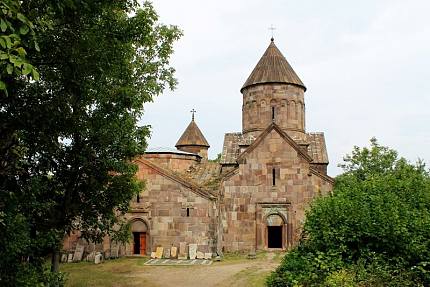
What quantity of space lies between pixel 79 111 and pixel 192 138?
24108 mm

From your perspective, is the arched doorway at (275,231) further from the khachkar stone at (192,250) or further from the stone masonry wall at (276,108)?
the stone masonry wall at (276,108)

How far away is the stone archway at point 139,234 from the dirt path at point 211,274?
3072 millimetres

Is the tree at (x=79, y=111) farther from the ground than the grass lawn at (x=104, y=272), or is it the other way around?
the tree at (x=79, y=111)

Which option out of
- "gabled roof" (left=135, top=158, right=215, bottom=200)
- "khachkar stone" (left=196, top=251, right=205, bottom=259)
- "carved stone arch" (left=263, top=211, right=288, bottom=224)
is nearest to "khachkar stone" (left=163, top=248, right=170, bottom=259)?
"khachkar stone" (left=196, top=251, right=205, bottom=259)

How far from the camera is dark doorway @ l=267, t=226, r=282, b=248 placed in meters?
20.4

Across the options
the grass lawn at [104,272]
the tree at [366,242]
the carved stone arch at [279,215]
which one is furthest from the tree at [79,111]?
the carved stone arch at [279,215]

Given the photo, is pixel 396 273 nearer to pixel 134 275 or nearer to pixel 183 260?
pixel 134 275

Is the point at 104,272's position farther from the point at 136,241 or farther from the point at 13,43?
the point at 13,43

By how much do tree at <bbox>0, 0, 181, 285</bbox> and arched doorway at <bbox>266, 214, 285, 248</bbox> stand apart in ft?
30.2

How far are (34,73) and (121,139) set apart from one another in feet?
21.8

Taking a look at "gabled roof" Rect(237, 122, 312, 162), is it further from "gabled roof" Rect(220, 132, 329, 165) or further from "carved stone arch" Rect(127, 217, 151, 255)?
"carved stone arch" Rect(127, 217, 151, 255)

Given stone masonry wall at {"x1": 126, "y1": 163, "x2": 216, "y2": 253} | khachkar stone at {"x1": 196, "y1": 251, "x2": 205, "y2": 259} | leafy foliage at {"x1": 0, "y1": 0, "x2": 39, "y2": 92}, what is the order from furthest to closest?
stone masonry wall at {"x1": 126, "y1": 163, "x2": 216, "y2": 253} → khachkar stone at {"x1": 196, "y1": 251, "x2": 205, "y2": 259} → leafy foliage at {"x1": 0, "y1": 0, "x2": 39, "y2": 92}

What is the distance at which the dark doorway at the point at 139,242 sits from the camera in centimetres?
1965

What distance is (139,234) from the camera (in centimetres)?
1978
